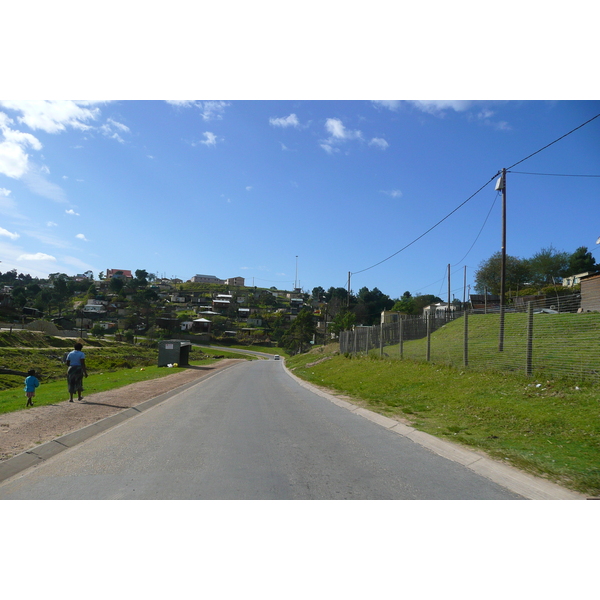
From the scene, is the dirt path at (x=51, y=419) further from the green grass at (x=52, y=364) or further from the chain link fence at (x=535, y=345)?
the chain link fence at (x=535, y=345)

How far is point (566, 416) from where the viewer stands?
8047 millimetres

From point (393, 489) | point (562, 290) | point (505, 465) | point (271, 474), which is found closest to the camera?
point (393, 489)

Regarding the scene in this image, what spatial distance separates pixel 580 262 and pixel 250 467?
74258 mm

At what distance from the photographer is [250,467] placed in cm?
597

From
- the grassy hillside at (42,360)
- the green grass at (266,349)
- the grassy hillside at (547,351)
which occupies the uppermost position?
the grassy hillside at (547,351)

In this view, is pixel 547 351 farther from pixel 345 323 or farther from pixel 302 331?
pixel 302 331

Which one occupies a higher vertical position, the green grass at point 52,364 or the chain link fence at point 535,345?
the chain link fence at point 535,345

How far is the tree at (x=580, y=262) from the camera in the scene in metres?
66.0

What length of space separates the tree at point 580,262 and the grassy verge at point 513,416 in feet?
207

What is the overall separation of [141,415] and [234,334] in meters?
103

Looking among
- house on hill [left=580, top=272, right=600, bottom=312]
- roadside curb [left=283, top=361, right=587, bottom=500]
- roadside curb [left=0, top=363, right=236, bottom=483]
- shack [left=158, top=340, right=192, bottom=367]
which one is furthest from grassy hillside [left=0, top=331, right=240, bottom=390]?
house on hill [left=580, top=272, right=600, bottom=312]

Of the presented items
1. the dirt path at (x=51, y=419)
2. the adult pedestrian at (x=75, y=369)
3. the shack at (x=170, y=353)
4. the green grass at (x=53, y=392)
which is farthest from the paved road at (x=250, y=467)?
the shack at (x=170, y=353)

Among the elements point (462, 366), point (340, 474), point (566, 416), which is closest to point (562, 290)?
point (462, 366)

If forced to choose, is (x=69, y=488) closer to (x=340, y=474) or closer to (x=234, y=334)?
(x=340, y=474)
